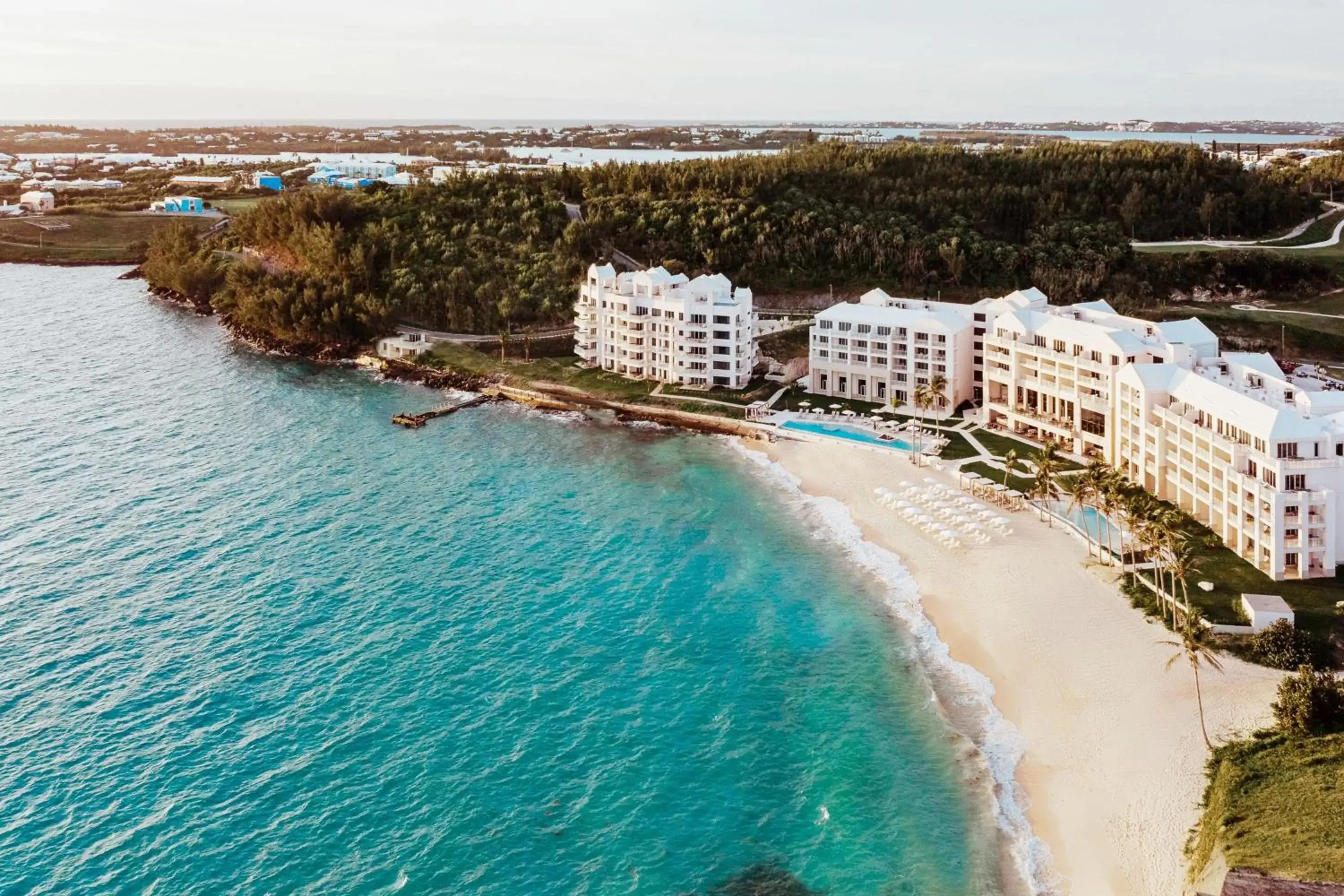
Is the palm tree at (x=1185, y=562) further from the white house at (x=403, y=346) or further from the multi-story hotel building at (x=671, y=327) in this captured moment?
the white house at (x=403, y=346)

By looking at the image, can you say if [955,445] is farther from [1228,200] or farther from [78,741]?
[1228,200]

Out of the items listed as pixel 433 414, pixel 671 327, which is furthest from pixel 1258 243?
pixel 433 414

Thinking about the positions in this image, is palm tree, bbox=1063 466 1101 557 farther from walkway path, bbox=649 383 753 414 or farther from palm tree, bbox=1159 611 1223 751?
walkway path, bbox=649 383 753 414

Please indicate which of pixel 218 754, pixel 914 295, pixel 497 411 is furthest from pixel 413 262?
pixel 218 754

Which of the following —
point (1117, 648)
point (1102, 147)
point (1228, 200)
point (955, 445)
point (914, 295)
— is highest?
point (1102, 147)

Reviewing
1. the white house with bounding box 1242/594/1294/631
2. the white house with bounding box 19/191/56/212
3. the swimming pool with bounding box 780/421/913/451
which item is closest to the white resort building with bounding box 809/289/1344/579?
the white house with bounding box 1242/594/1294/631

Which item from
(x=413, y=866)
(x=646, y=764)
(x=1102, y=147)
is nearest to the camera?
(x=413, y=866)

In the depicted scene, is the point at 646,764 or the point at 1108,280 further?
the point at 1108,280
